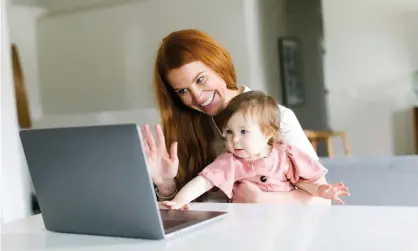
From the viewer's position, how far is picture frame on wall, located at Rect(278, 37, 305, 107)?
6.24 ft

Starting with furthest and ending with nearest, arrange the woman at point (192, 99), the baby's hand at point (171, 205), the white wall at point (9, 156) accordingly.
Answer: the white wall at point (9, 156)
the woman at point (192, 99)
the baby's hand at point (171, 205)

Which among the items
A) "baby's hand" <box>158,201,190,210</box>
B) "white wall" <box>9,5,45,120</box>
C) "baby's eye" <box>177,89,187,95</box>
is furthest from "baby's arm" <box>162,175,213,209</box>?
"white wall" <box>9,5,45,120</box>

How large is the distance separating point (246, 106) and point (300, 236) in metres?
0.40

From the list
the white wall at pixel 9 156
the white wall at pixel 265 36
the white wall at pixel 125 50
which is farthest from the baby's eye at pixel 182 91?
the white wall at pixel 9 156

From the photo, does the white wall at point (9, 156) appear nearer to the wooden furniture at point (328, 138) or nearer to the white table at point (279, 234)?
the wooden furniture at point (328, 138)

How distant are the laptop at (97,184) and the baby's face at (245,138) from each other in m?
0.22

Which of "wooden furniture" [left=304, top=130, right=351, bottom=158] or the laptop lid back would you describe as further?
"wooden furniture" [left=304, top=130, right=351, bottom=158]

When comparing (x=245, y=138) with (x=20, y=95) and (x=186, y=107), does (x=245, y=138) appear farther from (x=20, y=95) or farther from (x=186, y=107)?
(x=20, y=95)

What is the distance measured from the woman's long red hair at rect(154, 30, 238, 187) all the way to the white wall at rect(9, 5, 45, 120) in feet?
4.67

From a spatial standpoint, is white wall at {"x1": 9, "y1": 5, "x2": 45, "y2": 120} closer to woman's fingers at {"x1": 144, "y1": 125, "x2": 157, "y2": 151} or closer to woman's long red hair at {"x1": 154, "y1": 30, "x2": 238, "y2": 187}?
woman's long red hair at {"x1": 154, "y1": 30, "x2": 238, "y2": 187}

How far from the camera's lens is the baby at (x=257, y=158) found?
3.20 ft

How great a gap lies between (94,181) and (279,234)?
240 mm

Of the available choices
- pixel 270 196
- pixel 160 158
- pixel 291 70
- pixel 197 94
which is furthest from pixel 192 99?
pixel 291 70

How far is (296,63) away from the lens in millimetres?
1937
